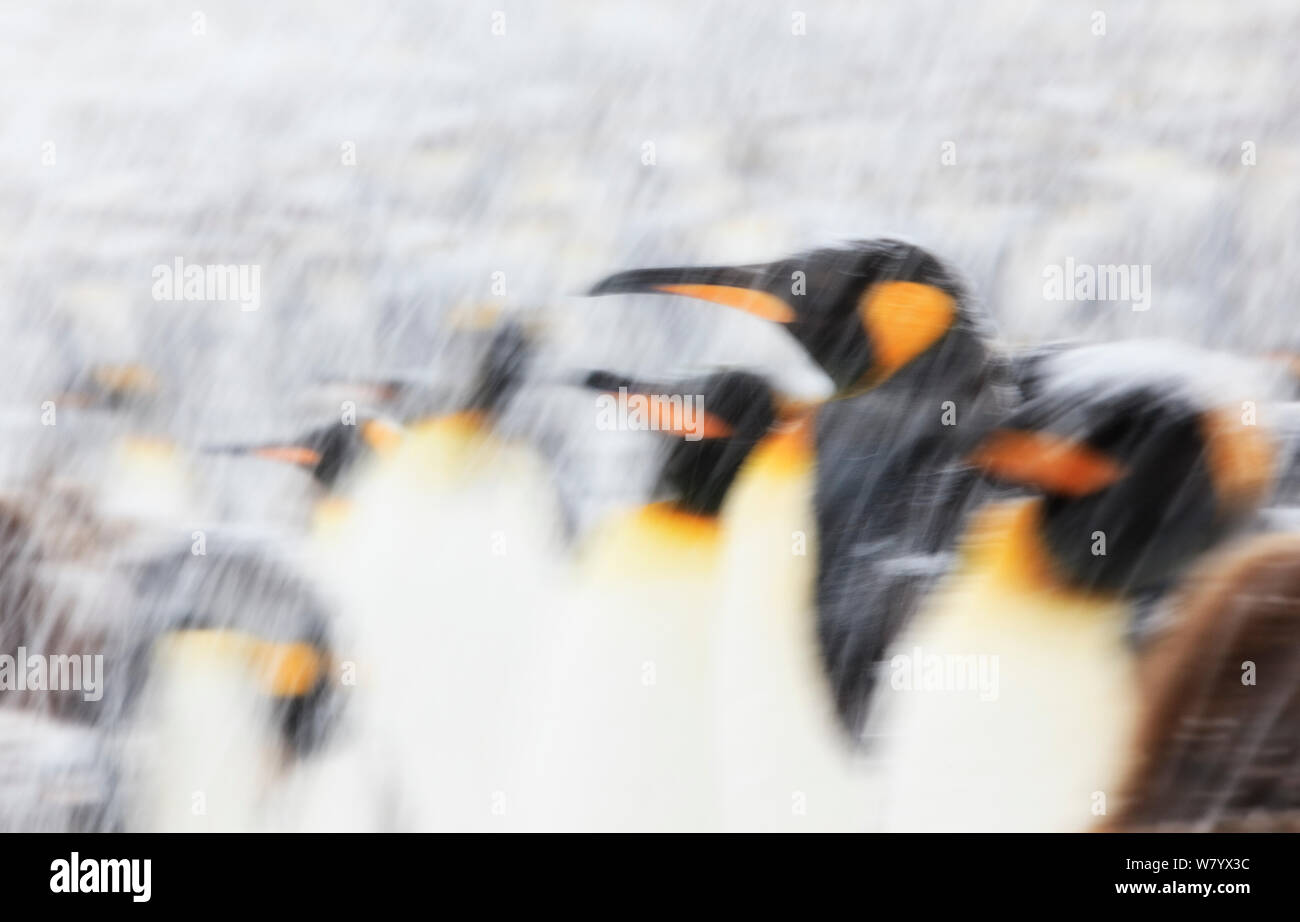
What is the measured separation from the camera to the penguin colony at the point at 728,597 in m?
1.15

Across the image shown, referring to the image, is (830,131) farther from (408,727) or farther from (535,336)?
(408,727)

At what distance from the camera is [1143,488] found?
1.14 meters

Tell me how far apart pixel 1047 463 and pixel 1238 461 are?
21 cm

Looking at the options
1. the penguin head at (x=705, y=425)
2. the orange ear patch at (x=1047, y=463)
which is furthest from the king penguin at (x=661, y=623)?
the orange ear patch at (x=1047, y=463)

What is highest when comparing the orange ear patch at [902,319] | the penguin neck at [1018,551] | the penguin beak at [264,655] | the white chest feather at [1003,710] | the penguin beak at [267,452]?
the orange ear patch at [902,319]

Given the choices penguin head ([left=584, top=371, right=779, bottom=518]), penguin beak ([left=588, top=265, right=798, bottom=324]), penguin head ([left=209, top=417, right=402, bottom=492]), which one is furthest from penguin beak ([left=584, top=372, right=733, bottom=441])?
penguin head ([left=209, top=417, right=402, bottom=492])

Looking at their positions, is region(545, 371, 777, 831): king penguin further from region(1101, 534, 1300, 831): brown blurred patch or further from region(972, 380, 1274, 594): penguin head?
region(1101, 534, 1300, 831): brown blurred patch

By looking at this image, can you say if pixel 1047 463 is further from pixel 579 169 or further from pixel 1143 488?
pixel 579 169

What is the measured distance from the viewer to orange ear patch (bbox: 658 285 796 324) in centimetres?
118

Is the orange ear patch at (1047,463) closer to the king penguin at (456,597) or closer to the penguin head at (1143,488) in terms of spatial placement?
the penguin head at (1143,488)

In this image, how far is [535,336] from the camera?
3.90 ft

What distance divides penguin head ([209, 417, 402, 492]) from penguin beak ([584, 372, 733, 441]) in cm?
25
